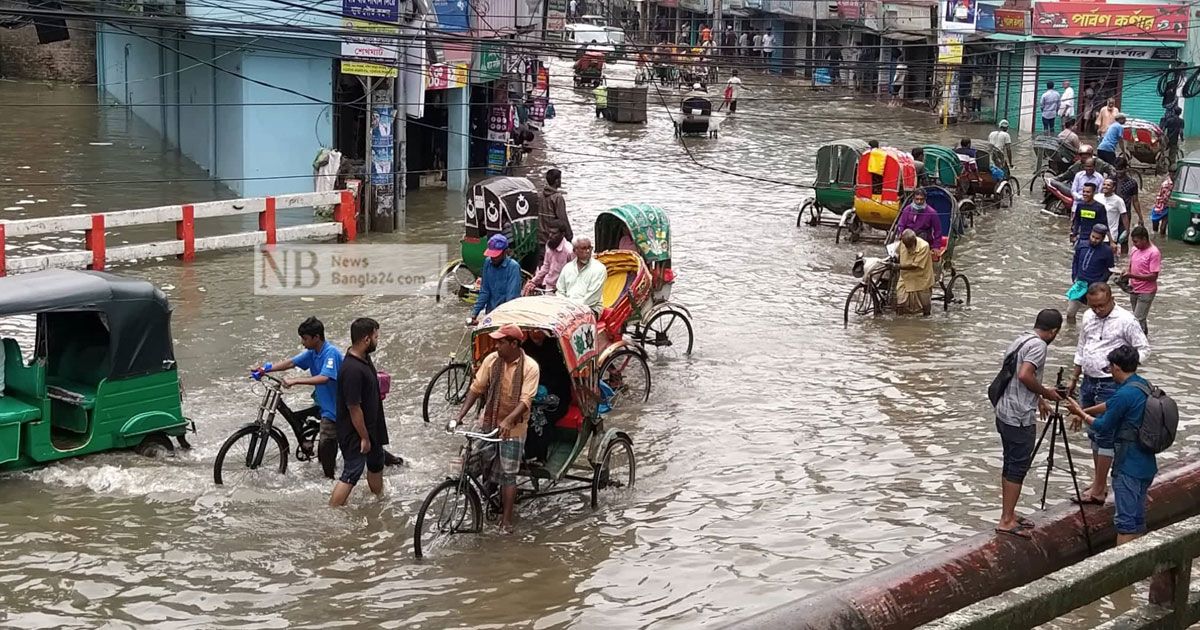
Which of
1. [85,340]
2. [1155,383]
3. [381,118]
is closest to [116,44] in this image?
[381,118]

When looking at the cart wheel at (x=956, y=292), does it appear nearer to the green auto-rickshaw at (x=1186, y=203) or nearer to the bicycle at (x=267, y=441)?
the green auto-rickshaw at (x=1186, y=203)

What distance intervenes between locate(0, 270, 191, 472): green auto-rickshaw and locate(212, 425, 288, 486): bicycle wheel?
696 mm

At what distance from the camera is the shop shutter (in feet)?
127

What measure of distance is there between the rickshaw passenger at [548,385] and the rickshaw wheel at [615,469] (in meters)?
0.45

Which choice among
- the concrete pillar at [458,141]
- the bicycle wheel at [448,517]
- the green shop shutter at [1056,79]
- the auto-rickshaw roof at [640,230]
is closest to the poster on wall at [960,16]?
the green shop shutter at [1056,79]

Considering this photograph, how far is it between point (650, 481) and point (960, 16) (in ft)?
112

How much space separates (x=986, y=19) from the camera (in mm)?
41344

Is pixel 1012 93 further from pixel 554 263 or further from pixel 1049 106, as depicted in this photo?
pixel 554 263

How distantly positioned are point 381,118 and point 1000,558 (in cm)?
1591

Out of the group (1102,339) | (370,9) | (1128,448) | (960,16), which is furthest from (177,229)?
(960,16)

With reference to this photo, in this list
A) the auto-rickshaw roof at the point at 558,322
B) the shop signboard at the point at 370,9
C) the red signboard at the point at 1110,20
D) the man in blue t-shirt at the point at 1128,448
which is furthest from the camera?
the red signboard at the point at 1110,20

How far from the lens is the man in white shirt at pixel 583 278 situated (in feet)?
43.7

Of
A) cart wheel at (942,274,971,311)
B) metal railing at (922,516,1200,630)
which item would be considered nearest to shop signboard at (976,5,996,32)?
cart wheel at (942,274,971,311)

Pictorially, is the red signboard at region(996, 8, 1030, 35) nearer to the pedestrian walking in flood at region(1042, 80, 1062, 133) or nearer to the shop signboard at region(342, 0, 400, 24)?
the pedestrian walking in flood at region(1042, 80, 1062, 133)
